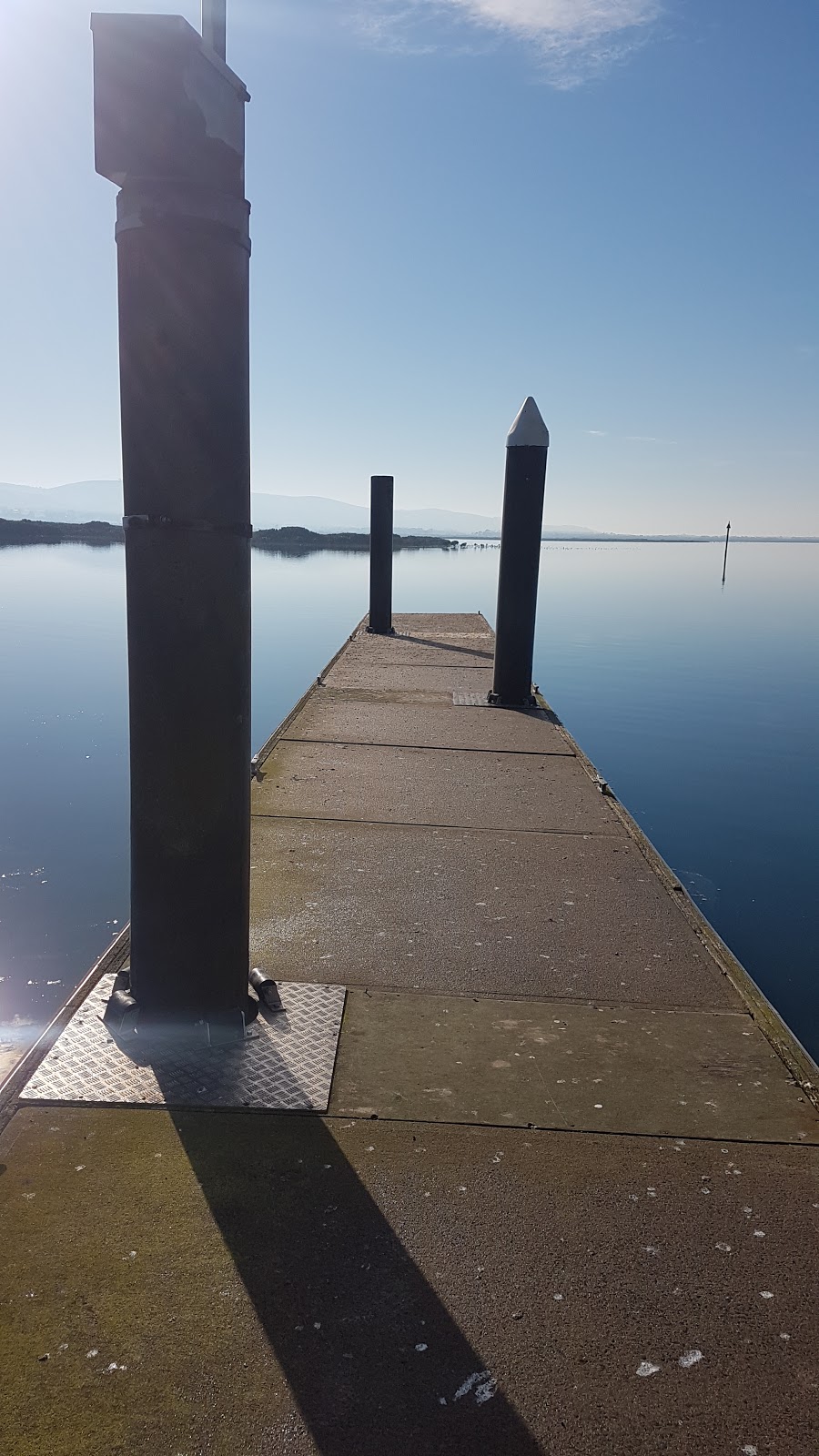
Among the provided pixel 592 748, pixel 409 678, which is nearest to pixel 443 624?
pixel 592 748

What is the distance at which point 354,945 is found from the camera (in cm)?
457

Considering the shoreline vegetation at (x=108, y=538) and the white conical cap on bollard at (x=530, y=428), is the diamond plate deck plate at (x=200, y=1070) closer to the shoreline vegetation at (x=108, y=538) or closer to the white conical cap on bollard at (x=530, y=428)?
the white conical cap on bollard at (x=530, y=428)

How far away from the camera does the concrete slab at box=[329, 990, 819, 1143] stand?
3229mm

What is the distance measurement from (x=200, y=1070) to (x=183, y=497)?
211 centimetres

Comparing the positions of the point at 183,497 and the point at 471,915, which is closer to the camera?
the point at 183,497

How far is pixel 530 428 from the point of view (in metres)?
10.0

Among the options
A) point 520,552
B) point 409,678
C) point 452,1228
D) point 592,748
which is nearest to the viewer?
point 452,1228

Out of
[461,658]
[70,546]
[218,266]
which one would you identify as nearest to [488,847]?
[218,266]

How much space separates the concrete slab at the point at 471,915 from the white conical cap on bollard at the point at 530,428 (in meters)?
5.32

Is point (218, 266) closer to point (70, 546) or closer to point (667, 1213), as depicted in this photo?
point (667, 1213)

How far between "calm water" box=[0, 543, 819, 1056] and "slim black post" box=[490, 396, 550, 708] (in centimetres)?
236

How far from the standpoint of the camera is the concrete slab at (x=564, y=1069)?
3229 mm

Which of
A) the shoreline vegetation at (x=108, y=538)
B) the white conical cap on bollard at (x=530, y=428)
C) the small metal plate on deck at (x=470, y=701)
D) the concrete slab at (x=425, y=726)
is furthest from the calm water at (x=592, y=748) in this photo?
the shoreline vegetation at (x=108, y=538)

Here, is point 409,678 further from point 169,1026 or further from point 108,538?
point 108,538
